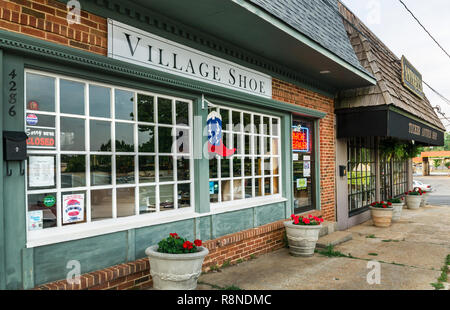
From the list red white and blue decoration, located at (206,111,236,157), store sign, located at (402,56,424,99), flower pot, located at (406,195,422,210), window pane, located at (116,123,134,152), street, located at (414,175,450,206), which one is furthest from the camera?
street, located at (414,175,450,206)

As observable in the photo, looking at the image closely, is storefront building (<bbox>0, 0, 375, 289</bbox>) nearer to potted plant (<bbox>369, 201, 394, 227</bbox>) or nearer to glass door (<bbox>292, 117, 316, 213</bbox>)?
glass door (<bbox>292, 117, 316, 213</bbox>)

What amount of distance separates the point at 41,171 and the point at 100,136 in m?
0.79

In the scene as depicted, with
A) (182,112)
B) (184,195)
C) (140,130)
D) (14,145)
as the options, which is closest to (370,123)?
(182,112)

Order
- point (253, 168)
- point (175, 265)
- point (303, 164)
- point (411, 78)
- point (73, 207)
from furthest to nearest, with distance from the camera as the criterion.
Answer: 1. point (411, 78)
2. point (303, 164)
3. point (253, 168)
4. point (175, 265)
5. point (73, 207)

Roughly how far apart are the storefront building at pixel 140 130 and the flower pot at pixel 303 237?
0.50 m

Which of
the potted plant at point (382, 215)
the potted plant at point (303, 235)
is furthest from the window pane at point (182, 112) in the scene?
the potted plant at point (382, 215)

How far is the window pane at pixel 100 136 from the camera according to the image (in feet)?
13.4

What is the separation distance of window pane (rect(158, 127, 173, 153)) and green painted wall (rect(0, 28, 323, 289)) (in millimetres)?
448

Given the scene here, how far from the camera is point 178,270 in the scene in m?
3.99

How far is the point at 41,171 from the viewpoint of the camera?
3.59m

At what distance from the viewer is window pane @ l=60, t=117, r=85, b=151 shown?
3.80 m

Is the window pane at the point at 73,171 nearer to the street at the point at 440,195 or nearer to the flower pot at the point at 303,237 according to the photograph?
the flower pot at the point at 303,237

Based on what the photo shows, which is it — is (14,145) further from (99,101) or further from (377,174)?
(377,174)

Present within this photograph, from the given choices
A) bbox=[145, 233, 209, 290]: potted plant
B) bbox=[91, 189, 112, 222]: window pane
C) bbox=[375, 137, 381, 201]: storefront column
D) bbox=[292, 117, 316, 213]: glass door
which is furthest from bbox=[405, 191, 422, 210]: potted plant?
bbox=[91, 189, 112, 222]: window pane
